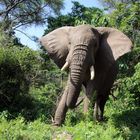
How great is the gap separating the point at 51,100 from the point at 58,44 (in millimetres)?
3142

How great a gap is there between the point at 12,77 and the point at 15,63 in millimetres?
408

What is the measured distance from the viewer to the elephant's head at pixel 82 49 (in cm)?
912

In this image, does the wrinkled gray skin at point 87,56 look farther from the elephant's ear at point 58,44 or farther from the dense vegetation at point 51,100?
the dense vegetation at point 51,100

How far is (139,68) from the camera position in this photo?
12.3 metres

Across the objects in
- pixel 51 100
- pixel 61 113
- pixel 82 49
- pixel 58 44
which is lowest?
pixel 61 113

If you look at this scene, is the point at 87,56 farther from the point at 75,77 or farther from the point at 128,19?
the point at 128,19

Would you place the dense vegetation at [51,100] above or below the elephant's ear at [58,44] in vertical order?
below

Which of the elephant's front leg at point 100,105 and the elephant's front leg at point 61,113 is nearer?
the elephant's front leg at point 61,113

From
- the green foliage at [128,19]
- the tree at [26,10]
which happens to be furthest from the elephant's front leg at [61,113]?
the tree at [26,10]

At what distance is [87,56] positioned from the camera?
941 centimetres

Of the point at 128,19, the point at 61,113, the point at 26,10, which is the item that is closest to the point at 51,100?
the point at 61,113

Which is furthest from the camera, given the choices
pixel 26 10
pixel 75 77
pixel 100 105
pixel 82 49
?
pixel 26 10

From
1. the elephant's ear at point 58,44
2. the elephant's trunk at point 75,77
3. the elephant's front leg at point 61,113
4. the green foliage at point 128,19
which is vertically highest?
the green foliage at point 128,19

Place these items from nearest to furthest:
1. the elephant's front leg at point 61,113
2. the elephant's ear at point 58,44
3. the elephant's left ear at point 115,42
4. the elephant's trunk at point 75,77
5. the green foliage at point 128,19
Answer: the elephant's trunk at point 75,77, the elephant's front leg at point 61,113, the elephant's left ear at point 115,42, the elephant's ear at point 58,44, the green foliage at point 128,19
